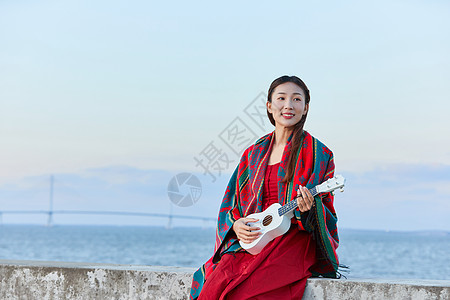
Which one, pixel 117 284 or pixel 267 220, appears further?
pixel 117 284

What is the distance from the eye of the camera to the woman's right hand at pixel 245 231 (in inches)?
114

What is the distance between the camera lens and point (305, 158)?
3.01 metres

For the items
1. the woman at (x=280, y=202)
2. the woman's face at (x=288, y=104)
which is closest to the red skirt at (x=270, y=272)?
the woman at (x=280, y=202)

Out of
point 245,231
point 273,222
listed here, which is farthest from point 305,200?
point 245,231

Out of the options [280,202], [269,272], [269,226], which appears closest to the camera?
[269,272]

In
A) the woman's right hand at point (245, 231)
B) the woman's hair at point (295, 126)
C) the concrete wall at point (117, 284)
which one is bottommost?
the concrete wall at point (117, 284)

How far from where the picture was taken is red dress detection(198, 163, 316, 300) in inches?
107

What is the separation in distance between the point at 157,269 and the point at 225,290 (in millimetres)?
600

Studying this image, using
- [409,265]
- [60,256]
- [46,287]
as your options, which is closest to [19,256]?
[60,256]

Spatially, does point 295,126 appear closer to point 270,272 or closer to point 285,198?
point 285,198

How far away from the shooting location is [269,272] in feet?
9.01

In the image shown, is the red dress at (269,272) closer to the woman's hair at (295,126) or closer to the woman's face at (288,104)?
the woman's hair at (295,126)

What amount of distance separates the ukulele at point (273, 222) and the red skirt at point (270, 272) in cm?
3

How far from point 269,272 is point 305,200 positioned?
1.15 ft
